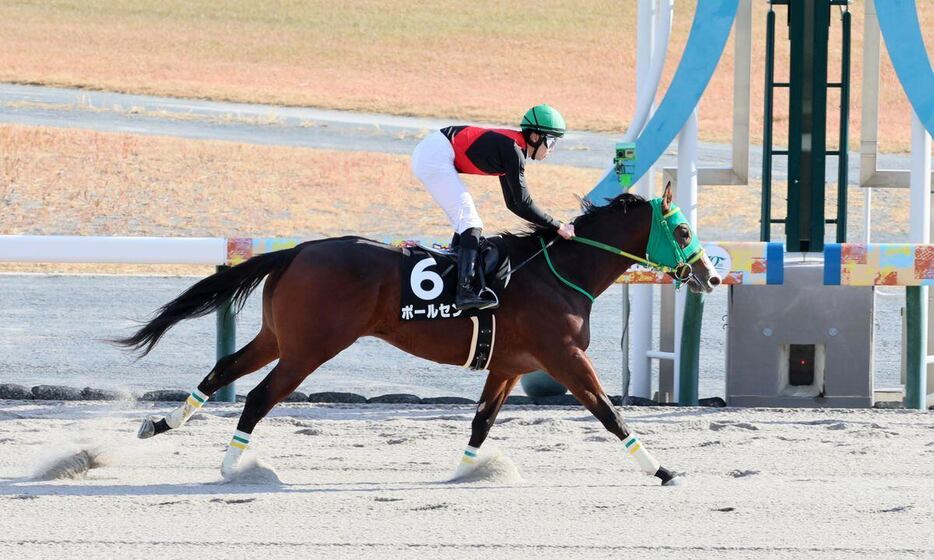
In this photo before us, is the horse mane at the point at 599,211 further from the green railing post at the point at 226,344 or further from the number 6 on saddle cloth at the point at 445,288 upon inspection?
the green railing post at the point at 226,344

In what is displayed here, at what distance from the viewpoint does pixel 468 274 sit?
22.6 feet

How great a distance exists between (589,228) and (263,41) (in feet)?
118

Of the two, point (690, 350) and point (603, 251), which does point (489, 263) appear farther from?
Answer: point (690, 350)

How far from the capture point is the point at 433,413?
9.04 m

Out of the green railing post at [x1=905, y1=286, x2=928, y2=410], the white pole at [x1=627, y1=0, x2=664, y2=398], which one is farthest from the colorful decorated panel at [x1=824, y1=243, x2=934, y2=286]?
the white pole at [x1=627, y1=0, x2=664, y2=398]

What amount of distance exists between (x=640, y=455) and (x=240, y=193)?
14791 millimetres

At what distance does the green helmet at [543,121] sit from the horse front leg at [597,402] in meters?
1.06

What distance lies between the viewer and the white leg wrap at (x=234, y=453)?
22.4 ft

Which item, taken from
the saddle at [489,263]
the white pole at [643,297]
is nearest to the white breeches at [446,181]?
the saddle at [489,263]

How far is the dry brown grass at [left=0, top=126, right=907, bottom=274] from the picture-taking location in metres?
19.1

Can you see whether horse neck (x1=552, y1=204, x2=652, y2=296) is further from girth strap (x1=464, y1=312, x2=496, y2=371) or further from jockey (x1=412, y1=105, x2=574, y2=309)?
girth strap (x1=464, y1=312, x2=496, y2=371)

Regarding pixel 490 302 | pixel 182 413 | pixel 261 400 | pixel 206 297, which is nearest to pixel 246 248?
pixel 206 297

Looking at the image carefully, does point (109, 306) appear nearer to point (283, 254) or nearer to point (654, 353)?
point (654, 353)

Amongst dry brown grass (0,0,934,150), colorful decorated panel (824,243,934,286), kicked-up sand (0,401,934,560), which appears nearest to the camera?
kicked-up sand (0,401,934,560)
